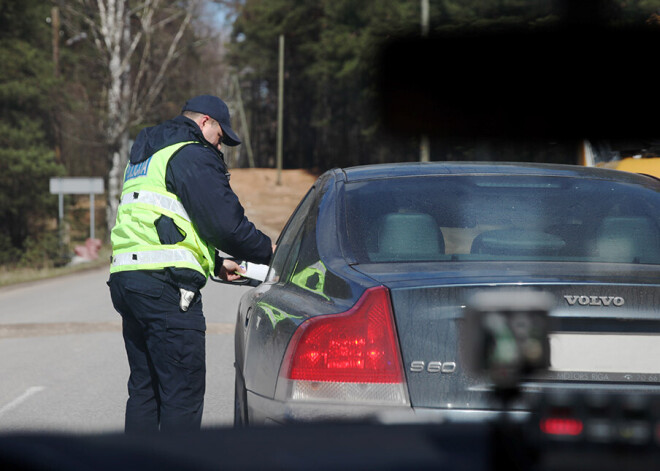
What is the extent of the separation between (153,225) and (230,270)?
0.68 m

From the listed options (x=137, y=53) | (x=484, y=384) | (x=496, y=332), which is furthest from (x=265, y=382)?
(x=137, y=53)

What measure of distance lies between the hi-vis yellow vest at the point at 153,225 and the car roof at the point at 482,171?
0.76 meters

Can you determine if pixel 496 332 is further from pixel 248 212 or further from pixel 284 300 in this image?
pixel 248 212

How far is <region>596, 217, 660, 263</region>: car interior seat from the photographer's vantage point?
3559mm

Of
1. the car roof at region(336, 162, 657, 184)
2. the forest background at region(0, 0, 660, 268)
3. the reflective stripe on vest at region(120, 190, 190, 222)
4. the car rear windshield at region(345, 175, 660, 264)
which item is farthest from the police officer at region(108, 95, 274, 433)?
the forest background at region(0, 0, 660, 268)

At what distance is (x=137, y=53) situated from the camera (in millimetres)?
45562

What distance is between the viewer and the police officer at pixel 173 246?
Result: 4.34m

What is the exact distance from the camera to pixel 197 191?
4340mm

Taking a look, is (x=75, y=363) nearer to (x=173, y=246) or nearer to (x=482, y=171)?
(x=173, y=246)

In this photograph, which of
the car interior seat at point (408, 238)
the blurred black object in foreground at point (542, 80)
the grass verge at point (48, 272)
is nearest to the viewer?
the car interior seat at point (408, 238)

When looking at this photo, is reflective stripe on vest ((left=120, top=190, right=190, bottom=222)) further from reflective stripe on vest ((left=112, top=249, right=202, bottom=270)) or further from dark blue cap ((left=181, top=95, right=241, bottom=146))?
dark blue cap ((left=181, top=95, right=241, bottom=146))

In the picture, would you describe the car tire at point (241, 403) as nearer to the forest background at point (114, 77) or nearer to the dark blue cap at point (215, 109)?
the dark blue cap at point (215, 109)

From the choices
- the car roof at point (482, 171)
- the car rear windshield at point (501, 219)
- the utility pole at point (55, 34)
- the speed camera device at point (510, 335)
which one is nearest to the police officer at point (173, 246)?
the car roof at point (482, 171)

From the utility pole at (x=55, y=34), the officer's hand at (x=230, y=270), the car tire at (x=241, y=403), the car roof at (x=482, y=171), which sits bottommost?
the car tire at (x=241, y=403)
